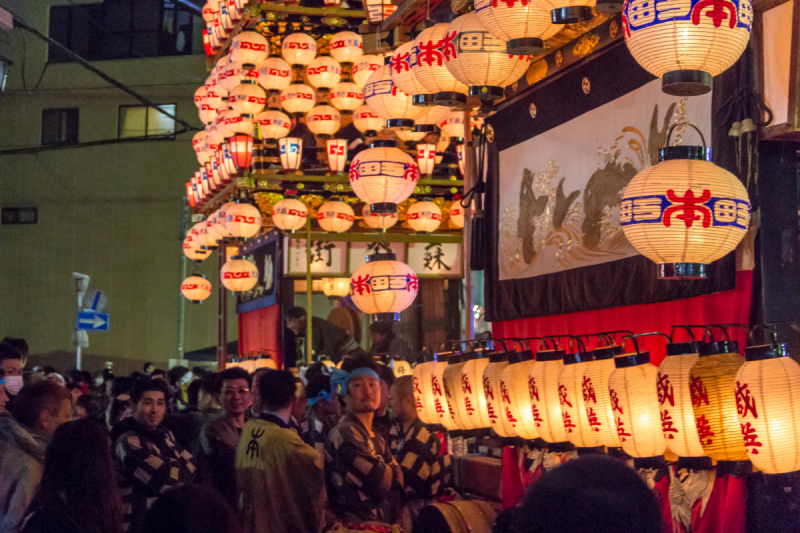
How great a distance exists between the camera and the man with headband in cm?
569

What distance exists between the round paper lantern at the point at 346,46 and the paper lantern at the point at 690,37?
1127 centimetres

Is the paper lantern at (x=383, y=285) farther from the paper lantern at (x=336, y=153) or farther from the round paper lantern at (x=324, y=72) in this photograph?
the round paper lantern at (x=324, y=72)

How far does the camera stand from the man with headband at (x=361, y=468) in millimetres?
5691

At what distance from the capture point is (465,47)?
606 cm

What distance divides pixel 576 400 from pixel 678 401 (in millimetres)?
881

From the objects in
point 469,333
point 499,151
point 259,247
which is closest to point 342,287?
point 259,247

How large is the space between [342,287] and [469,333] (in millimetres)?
8923

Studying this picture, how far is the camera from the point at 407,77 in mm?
7207

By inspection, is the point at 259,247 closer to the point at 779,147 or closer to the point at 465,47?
the point at 465,47

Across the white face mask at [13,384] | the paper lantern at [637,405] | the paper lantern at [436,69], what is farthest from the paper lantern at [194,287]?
the paper lantern at [637,405]

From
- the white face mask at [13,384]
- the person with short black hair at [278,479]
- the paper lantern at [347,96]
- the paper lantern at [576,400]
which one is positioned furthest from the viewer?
the paper lantern at [347,96]

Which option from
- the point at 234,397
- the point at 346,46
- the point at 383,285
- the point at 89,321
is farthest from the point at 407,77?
the point at 89,321

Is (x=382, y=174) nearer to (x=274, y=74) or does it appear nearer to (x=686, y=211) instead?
(x=686, y=211)

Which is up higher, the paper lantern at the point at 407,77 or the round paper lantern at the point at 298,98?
the round paper lantern at the point at 298,98
